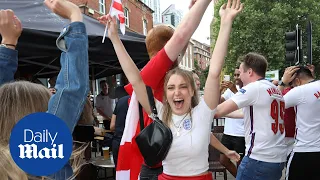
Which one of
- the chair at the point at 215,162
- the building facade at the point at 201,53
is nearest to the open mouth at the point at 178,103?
the chair at the point at 215,162

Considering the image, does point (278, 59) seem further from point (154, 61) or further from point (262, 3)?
point (154, 61)

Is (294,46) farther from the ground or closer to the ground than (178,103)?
farther from the ground

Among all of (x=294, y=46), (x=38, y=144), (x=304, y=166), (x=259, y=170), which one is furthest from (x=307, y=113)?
(x=294, y=46)

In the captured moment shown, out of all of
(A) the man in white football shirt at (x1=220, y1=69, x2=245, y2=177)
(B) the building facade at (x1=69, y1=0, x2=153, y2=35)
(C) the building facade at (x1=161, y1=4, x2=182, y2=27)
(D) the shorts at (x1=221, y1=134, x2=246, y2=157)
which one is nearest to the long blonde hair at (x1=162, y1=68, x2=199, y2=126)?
(A) the man in white football shirt at (x1=220, y1=69, x2=245, y2=177)

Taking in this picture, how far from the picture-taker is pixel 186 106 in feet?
6.81

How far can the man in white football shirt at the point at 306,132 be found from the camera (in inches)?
133

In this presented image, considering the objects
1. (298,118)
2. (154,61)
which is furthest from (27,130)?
(298,118)

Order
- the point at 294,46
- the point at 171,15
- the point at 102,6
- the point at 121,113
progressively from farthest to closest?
the point at 171,15
the point at 102,6
the point at 294,46
the point at 121,113

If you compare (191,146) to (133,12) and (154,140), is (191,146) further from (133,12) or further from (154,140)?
(133,12)

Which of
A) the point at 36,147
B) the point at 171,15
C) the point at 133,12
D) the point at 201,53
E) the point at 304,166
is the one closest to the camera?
the point at 36,147

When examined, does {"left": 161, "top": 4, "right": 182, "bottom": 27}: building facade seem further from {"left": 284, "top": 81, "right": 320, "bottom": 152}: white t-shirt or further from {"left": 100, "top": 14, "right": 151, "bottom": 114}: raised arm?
{"left": 100, "top": 14, "right": 151, "bottom": 114}: raised arm

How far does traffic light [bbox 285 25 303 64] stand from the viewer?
25.7ft

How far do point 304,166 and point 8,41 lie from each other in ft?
10.3

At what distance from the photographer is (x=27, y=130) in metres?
0.69
